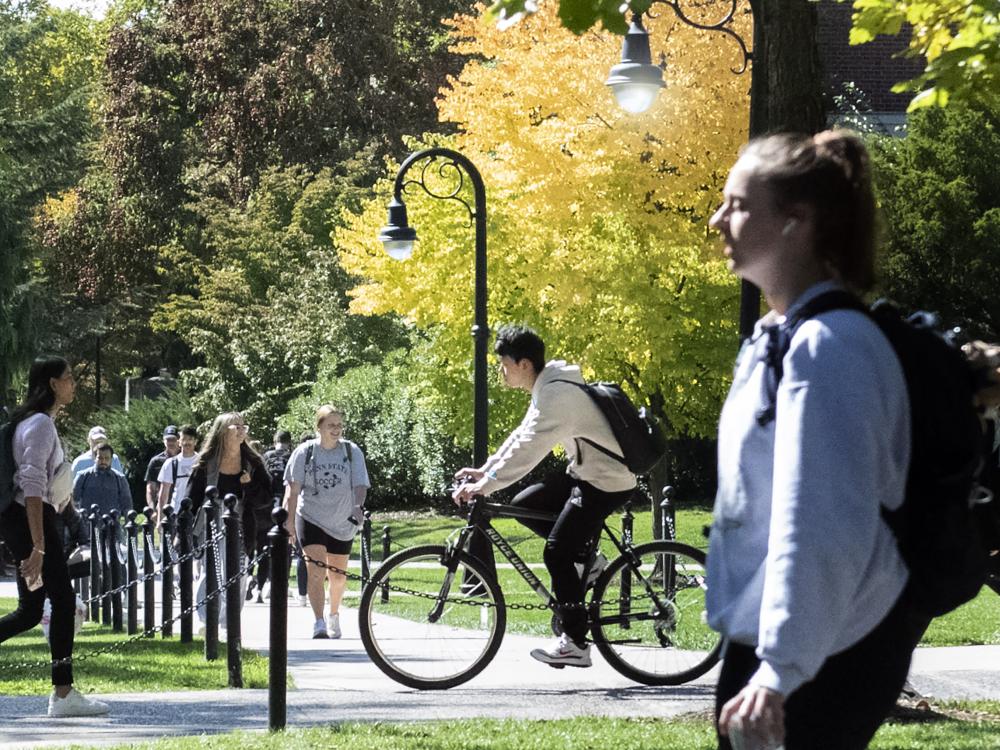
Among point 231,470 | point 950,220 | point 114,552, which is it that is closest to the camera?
point 231,470

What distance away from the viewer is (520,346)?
9680 mm

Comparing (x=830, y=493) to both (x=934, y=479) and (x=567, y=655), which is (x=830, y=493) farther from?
(x=567, y=655)

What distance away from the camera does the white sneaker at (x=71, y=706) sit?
922 centimetres

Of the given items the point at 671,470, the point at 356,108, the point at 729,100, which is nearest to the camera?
the point at 729,100

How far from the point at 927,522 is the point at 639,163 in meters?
17.9

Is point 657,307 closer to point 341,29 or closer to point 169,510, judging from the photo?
point 169,510


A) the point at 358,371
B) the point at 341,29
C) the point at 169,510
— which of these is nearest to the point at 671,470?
the point at 358,371

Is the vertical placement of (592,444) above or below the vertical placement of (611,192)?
below

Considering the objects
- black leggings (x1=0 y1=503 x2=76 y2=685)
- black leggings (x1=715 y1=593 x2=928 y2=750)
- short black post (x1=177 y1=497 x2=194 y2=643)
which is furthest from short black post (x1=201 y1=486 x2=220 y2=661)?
black leggings (x1=715 y1=593 x2=928 y2=750)

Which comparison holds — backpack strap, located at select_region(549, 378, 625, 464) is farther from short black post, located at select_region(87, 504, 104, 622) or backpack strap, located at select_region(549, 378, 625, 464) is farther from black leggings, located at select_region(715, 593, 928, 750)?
short black post, located at select_region(87, 504, 104, 622)

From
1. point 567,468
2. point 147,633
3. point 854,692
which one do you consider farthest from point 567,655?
point 854,692

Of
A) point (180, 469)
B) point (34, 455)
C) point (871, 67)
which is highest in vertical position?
point (871, 67)

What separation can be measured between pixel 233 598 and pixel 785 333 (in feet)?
27.2

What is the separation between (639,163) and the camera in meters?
20.7
